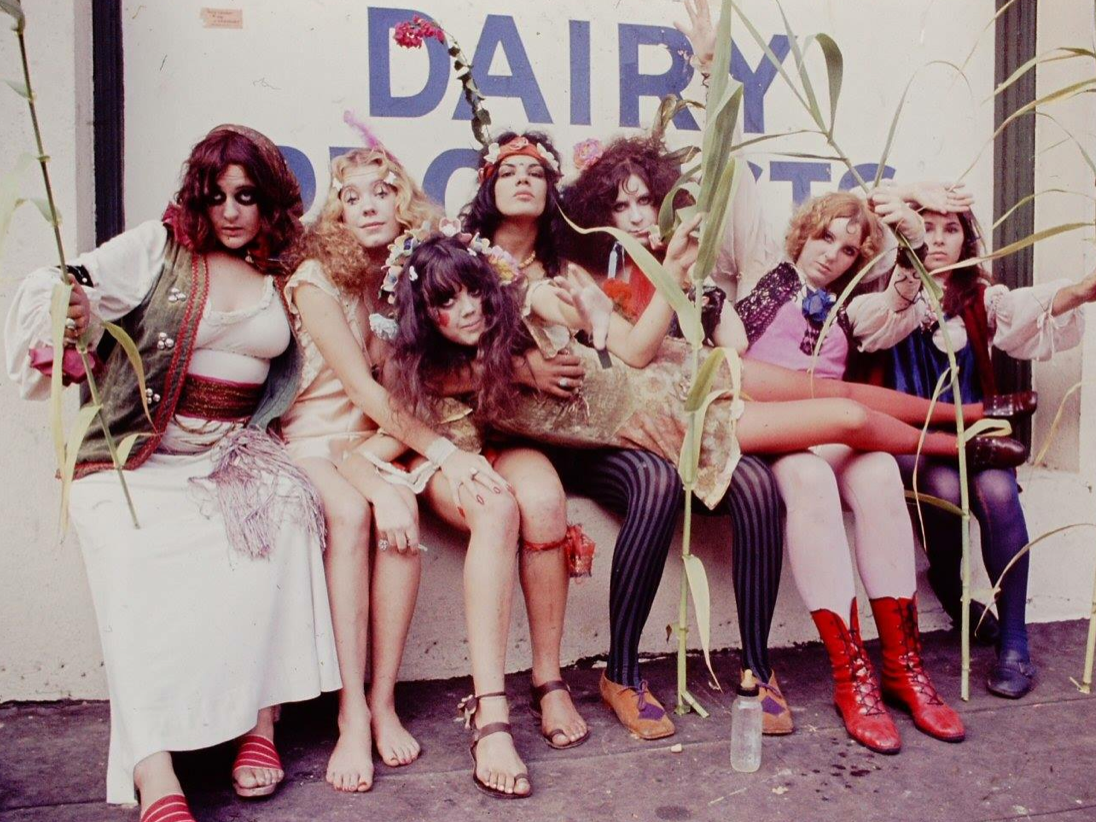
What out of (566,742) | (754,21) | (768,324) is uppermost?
(754,21)

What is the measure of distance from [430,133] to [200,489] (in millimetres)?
1565

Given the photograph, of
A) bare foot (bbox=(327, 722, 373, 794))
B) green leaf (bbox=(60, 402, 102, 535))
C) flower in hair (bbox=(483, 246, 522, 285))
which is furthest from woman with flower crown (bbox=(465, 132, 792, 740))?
green leaf (bbox=(60, 402, 102, 535))

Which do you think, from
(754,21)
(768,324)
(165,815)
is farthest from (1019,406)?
(165,815)

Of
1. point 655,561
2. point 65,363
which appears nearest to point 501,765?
point 655,561

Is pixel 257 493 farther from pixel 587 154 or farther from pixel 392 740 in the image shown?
pixel 587 154

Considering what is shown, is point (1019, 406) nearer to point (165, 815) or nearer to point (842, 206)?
point (842, 206)

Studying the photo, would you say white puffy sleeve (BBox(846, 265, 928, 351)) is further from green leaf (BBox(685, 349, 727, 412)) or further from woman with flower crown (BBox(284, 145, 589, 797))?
green leaf (BBox(685, 349, 727, 412))

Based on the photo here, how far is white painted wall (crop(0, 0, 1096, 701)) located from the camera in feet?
8.73

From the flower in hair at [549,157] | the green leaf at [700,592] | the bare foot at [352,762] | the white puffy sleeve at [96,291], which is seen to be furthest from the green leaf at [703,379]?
the flower in hair at [549,157]

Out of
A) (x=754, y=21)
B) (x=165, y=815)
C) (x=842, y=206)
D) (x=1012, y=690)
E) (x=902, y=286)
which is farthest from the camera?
(x=754, y=21)

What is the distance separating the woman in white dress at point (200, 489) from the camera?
2.05m

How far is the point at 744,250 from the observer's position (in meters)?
3.45

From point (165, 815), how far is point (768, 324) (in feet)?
6.93

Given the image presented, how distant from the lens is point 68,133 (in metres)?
2.68
